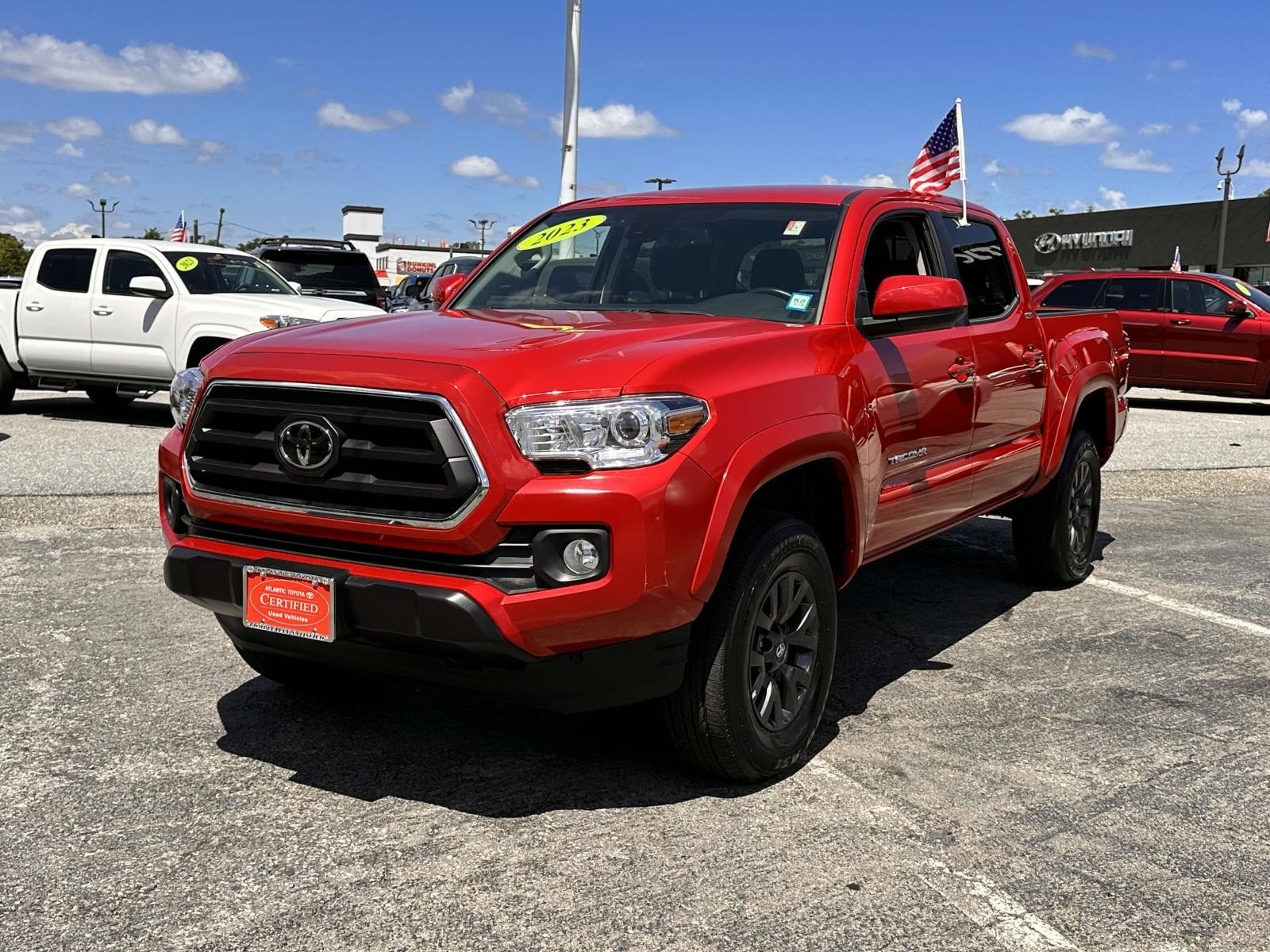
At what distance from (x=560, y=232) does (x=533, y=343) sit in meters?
1.79

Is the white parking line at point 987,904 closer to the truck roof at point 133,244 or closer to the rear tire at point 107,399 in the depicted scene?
the truck roof at point 133,244

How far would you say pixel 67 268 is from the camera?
13.0 meters

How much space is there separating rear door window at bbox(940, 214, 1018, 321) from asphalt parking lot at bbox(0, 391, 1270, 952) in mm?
1488

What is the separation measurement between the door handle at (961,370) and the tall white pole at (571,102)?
12303 millimetres

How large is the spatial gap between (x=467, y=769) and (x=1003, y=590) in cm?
374

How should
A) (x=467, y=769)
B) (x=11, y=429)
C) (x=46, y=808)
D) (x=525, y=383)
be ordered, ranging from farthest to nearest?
(x=11, y=429) → (x=467, y=769) → (x=46, y=808) → (x=525, y=383)

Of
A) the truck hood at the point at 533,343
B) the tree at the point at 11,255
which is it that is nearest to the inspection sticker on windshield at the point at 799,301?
the truck hood at the point at 533,343

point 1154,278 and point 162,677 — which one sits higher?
point 1154,278

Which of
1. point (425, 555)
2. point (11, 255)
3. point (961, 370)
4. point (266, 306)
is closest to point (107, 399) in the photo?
point (266, 306)

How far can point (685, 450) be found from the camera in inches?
135

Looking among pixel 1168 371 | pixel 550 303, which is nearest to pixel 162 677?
pixel 550 303

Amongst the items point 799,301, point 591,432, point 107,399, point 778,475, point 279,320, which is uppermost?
point 799,301

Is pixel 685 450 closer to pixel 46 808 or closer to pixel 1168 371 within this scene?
pixel 46 808

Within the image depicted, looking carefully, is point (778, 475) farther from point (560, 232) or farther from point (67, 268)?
point (67, 268)
